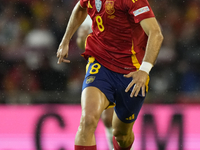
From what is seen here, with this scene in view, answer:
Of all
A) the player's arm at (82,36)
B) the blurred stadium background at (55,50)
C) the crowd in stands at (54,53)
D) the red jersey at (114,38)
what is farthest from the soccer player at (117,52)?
the crowd in stands at (54,53)

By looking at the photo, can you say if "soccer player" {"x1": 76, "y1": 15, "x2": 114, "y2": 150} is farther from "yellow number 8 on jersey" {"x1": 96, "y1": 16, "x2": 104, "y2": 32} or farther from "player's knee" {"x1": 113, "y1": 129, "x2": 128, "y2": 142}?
"yellow number 8 on jersey" {"x1": 96, "y1": 16, "x2": 104, "y2": 32}

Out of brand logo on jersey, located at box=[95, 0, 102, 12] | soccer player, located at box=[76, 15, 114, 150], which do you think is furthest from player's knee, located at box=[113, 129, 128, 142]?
brand logo on jersey, located at box=[95, 0, 102, 12]

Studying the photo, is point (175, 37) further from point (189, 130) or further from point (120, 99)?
point (120, 99)

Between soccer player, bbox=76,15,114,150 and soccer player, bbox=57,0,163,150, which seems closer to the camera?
soccer player, bbox=57,0,163,150

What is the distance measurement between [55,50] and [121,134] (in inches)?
177

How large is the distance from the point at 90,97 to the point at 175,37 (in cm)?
562

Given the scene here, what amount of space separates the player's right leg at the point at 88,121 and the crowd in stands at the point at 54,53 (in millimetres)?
4318

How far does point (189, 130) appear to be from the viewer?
4613 millimetres

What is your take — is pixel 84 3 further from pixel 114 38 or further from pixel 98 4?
pixel 114 38

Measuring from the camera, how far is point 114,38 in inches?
A: 120

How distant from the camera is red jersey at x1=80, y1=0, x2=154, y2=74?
9.66ft

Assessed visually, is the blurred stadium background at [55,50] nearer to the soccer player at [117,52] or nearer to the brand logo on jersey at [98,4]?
→ the soccer player at [117,52]

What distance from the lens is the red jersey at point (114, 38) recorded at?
2945 mm

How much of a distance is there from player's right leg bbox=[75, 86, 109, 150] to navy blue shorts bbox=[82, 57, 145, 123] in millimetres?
163
